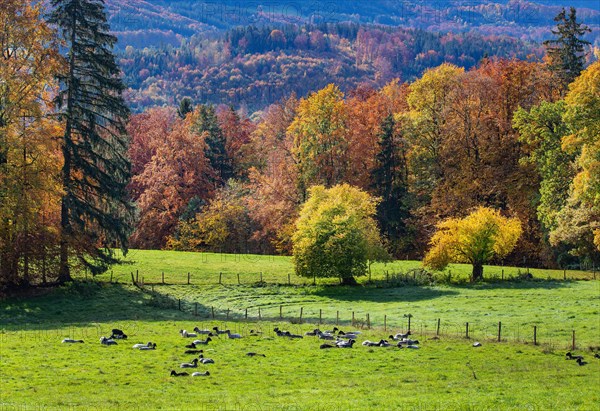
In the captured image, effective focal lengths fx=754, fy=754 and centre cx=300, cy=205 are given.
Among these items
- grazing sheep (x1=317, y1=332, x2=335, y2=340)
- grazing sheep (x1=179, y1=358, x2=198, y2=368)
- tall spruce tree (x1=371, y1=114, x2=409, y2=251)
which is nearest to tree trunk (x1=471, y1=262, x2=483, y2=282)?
tall spruce tree (x1=371, y1=114, x2=409, y2=251)

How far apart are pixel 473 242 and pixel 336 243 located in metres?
11.2

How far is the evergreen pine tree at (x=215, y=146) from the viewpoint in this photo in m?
102

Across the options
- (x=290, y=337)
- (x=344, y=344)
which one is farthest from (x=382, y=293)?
(x=344, y=344)

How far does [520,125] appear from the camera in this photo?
227ft

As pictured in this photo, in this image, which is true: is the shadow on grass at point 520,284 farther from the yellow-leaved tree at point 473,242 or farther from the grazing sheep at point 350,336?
the grazing sheep at point 350,336

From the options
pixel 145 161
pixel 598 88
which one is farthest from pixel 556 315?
pixel 145 161

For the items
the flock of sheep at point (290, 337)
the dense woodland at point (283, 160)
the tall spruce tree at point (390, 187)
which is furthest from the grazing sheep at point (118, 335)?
the tall spruce tree at point (390, 187)

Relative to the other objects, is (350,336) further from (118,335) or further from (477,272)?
(477,272)

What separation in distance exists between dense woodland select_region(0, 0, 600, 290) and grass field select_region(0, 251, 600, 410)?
593 cm

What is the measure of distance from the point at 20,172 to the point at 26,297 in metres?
8.09

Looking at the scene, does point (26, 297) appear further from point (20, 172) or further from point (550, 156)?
point (550, 156)

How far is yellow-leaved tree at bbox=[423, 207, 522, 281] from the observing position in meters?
60.1

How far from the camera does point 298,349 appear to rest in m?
34.5

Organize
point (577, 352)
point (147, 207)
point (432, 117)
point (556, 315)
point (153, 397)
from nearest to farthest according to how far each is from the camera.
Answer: point (153, 397) → point (577, 352) → point (556, 315) → point (432, 117) → point (147, 207)
